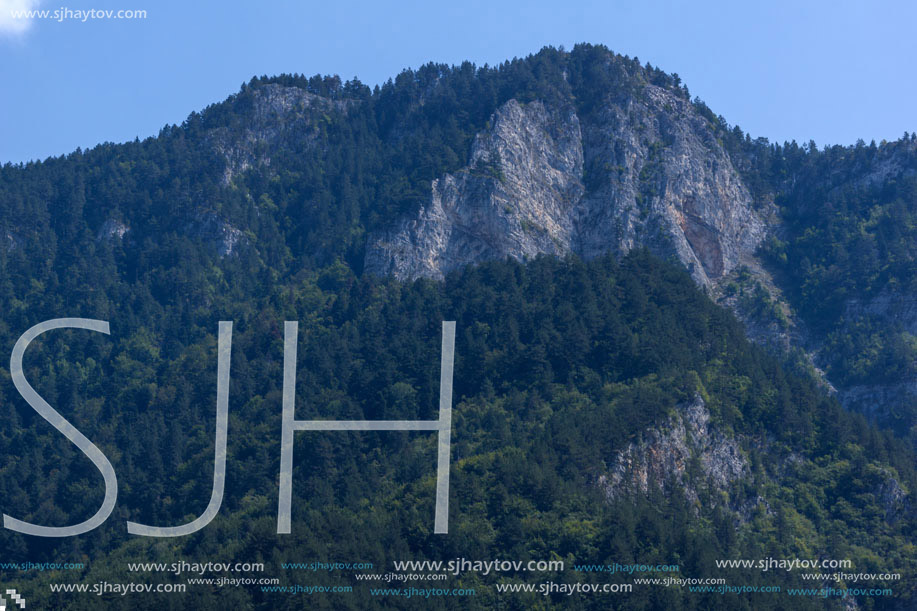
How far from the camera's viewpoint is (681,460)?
8988 cm

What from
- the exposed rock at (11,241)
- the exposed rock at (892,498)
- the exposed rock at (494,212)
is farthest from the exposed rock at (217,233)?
the exposed rock at (892,498)

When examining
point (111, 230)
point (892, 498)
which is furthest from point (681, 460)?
point (111, 230)

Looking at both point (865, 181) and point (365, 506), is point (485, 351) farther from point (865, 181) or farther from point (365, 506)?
point (865, 181)

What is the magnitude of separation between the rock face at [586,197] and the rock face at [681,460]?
32918mm

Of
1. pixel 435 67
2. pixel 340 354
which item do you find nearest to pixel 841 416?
pixel 340 354

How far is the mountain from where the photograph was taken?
83.4 meters

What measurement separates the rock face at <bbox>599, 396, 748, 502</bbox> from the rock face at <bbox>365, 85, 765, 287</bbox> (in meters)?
32.9

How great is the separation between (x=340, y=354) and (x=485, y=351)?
11629 millimetres

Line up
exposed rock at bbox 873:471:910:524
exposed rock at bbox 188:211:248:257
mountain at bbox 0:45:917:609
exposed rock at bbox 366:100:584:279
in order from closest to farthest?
mountain at bbox 0:45:917:609
exposed rock at bbox 873:471:910:524
exposed rock at bbox 366:100:584:279
exposed rock at bbox 188:211:248:257

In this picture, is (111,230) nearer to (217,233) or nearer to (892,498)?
(217,233)

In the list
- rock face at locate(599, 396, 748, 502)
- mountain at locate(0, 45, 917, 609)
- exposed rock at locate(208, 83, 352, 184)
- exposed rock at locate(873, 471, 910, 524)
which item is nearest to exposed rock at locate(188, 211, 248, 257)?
mountain at locate(0, 45, 917, 609)

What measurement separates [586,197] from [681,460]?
4738 centimetres

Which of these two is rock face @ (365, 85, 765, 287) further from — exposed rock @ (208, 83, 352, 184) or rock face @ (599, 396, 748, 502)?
rock face @ (599, 396, 748, 502)

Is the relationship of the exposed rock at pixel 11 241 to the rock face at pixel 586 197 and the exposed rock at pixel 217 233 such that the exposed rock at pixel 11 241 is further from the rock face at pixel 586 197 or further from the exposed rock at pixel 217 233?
the rock face at pixel 586 197
